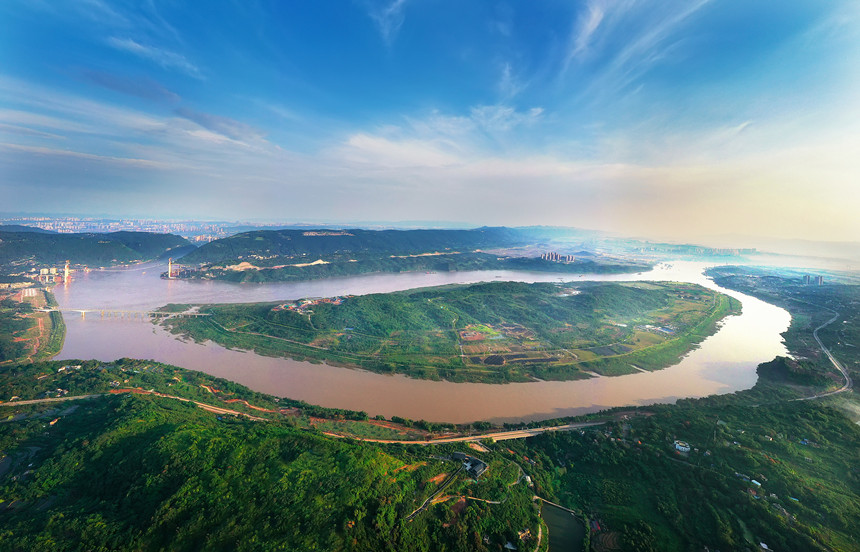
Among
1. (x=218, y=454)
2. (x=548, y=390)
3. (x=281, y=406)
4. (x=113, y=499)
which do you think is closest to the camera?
(x=113, y=499)

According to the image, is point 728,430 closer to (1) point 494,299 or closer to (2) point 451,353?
(2) point 451,353

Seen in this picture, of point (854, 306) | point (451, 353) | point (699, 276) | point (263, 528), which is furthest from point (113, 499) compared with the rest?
point (699, 276)

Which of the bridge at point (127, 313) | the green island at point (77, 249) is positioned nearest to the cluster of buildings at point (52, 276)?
the green island at point (77, 249)

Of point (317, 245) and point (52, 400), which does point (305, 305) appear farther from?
point (317, 245)

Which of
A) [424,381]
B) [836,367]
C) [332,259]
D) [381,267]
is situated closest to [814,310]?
[836,367]

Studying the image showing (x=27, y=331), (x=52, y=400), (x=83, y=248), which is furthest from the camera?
(x=83, y=248)
